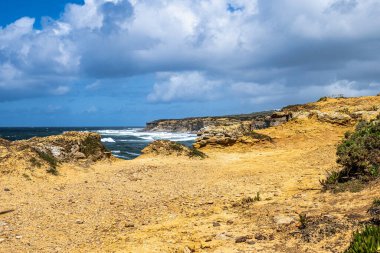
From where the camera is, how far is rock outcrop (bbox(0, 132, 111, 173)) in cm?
1562

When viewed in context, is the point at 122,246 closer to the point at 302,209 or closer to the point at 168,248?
the point at 168,248

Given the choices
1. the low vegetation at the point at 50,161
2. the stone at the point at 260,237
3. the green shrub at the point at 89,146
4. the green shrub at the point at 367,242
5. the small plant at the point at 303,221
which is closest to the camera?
the green shrub at the point at 367,242

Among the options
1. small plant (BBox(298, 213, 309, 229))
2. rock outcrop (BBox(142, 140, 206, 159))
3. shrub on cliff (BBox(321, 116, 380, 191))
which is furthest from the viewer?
rock outcrop (BBox(142, 140, 206, 159))

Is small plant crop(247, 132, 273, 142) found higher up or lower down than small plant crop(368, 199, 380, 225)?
higher up

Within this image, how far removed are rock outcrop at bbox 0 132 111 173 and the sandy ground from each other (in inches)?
35.8

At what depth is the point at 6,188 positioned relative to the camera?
43.6 feet

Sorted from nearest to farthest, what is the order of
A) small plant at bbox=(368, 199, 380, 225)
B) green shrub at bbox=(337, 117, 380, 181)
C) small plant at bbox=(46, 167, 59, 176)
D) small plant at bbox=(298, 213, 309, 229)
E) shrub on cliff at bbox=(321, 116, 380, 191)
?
small plant at bbox=(368, 199, 380, 225)
small plant at bbox=(298, 213, 309, 229)
shrub on cliff at bbox=(321, 116, 380, 191)
green shrub at bbox=(337, 117, 380, 181)
small plant at bbox=(46, 167, 59, 176)

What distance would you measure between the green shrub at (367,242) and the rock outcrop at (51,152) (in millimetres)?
13411

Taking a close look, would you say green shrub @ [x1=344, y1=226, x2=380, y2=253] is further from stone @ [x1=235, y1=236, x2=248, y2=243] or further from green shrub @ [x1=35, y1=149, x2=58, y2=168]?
green shrub @ [x1=35, y1=149, x2=58, y2=168]

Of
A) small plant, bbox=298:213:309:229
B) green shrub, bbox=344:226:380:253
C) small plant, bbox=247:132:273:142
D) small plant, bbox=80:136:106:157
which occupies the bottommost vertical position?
small plant, bbox=298:213:309:229

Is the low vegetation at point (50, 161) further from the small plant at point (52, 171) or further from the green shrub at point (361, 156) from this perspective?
the green shrub at point (361, 156)

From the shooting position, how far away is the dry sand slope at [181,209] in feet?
23.9

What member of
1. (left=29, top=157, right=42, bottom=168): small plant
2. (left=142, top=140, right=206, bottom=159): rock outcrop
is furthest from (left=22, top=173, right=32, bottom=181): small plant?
(left=142, top=140, right=206, bottom=159): rock outcrop

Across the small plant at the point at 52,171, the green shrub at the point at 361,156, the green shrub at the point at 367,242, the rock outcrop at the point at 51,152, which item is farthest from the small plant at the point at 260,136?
the green shrub at the point at 367,242
